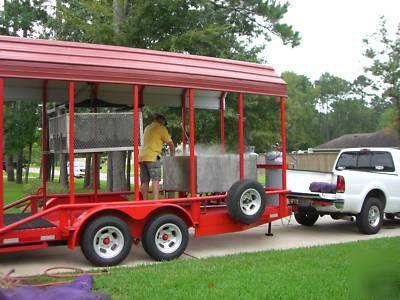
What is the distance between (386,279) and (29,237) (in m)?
5.31

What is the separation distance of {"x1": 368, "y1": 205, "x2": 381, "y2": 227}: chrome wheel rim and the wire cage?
17.4 ft

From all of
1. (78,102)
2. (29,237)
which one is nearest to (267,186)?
(78,102)

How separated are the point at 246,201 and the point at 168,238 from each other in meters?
1.52

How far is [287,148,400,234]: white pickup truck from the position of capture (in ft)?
33.9

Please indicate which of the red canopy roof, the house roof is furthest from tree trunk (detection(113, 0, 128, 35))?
the house roof

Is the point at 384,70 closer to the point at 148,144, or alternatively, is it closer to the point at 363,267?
the point at 148,144

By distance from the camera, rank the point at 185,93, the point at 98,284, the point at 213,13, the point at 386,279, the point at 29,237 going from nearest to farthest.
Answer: the point at 386,279
the point at 98,284
the point at 29,237
the point at 185,93
the point at 213,13

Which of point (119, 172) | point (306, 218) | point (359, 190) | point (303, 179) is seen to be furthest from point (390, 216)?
point (119, 172)

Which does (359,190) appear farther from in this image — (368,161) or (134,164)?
(134,164)

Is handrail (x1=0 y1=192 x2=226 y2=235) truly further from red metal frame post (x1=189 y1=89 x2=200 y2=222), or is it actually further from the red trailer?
red metal frame post (x1=189 y1=89 x2=200 y2=222)

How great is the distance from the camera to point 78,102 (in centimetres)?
966

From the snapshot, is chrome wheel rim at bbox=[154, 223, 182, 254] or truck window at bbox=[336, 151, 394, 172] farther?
truck window at bbox=[336, 151, 394, 172]

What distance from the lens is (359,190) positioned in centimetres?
1050

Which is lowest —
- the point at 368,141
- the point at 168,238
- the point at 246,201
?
the point at 168,238
